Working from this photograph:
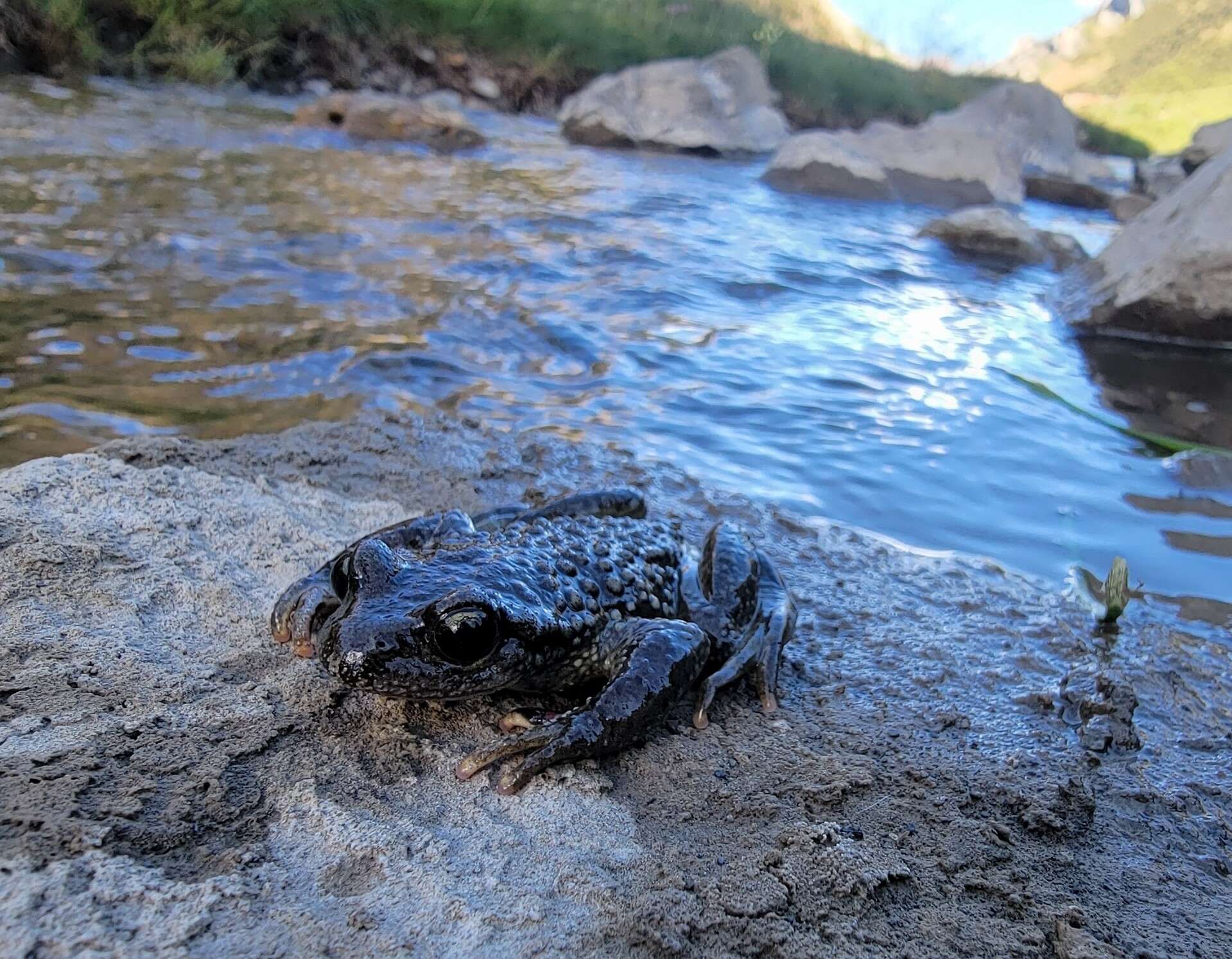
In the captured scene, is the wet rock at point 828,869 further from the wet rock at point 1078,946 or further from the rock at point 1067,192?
the rock at point 1067,192

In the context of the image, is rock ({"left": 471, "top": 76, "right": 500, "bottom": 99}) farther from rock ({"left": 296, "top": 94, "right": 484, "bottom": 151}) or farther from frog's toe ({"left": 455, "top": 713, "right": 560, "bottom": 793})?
frog's toe ({"left": 455, "top": 713, "right": 560, "bottom": 793})

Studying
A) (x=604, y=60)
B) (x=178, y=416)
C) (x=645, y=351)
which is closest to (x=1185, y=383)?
(x=645, y=351)

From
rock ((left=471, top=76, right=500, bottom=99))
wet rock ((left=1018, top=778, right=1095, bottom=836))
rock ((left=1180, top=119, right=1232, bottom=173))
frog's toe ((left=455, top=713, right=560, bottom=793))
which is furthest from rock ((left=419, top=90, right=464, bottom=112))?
wet rock ((left=1018, top=778, right=1095, bottom=836))

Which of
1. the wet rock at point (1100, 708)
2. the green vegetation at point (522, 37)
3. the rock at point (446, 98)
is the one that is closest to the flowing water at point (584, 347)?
the wet rock at point (1100, 708)

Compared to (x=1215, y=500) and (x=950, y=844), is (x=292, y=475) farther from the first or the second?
(x=1215, y=500)

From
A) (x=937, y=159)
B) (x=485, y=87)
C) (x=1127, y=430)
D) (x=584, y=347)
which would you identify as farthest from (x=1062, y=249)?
(x=485, y=87)

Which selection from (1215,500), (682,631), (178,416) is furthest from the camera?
(1215,500)
